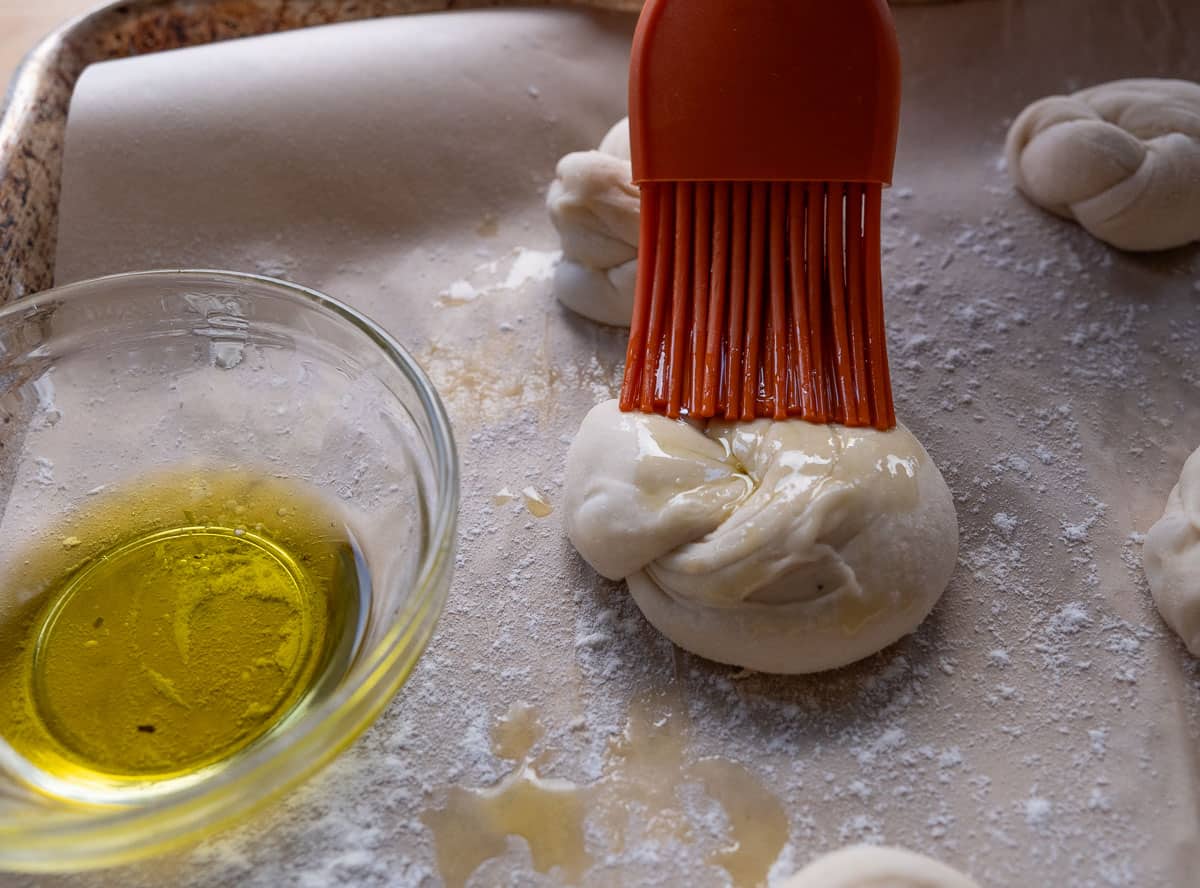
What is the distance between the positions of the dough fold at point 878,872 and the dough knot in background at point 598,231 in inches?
28.4

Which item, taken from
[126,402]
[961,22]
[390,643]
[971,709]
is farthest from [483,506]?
[961,22]

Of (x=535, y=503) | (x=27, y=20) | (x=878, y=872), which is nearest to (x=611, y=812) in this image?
(x=878, y=872)

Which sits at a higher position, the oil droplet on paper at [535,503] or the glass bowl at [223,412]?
the glass bowl at [223,412]

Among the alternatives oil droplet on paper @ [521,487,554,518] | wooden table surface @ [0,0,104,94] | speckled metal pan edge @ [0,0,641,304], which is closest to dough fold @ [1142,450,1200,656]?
oil droplet on paper @ [521,487,554,518]

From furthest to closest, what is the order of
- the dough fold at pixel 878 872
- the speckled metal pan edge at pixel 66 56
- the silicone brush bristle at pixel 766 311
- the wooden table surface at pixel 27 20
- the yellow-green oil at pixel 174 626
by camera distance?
the wooden table surface at pixel 27 20 → the speckled metal pan edge at pixel 66 56 → the silicone brush bristle at pixel 766 311 → the yellow-green oil at pixel 174 626 → the dough fold at pixel 878 872

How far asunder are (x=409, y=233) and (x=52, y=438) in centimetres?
56

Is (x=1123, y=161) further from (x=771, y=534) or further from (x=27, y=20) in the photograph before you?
(x=27, y=20)

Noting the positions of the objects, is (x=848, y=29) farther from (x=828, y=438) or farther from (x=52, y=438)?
(x=52, y=438)

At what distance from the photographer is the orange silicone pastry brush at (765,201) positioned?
3.40 feet

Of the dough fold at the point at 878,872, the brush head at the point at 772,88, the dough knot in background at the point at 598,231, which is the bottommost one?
the dough fold at the point at 878,872

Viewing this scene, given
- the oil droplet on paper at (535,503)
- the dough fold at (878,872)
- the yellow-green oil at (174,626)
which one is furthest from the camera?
→ the oil droplet on paper at (535,503)

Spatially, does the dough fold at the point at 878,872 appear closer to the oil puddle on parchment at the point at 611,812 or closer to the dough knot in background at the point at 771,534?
the oil puddle on parchment at the point at 611,812

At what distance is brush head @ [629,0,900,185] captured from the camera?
40.7 inches

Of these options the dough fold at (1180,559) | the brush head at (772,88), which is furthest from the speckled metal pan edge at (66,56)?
the dough fold at (1180,559)
